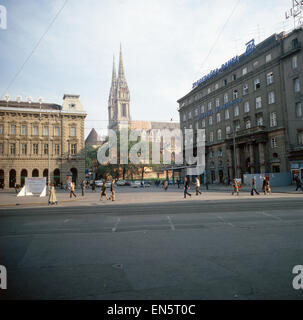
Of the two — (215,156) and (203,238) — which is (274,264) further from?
(215,156)

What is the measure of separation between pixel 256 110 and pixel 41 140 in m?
41.9

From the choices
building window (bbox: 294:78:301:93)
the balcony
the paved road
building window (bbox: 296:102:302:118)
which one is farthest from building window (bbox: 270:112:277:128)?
the paved road

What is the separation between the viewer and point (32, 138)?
5747 cm

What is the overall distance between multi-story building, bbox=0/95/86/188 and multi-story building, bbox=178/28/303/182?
27492mm

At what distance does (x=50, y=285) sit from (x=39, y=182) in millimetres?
28629

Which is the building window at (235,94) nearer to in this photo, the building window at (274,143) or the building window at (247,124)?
the building window at (247,124)

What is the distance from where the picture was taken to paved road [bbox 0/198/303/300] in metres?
4.06

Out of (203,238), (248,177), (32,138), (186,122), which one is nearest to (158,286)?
(203,238)

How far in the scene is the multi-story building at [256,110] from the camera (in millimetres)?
38406

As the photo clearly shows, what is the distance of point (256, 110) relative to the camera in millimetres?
45844

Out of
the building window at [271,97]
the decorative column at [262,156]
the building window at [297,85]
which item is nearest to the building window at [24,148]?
the decorative column at [262,156]

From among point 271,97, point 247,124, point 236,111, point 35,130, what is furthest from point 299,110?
point 35,130

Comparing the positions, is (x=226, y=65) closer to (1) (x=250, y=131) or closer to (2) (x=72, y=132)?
(1) (x=250, y=131)

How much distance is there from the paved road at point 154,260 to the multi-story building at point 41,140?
50.7 m
